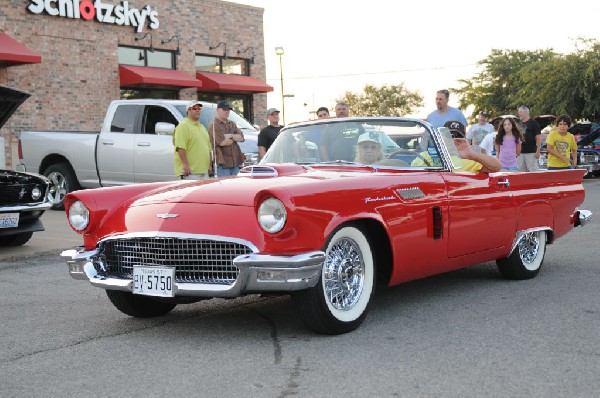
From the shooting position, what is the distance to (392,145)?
581 centimetres

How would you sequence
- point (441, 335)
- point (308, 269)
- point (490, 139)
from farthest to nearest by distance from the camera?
1. point (490, 139)
2. point (441, 335)
3. point (308, 269)

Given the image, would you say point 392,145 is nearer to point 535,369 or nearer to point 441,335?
point 441,335

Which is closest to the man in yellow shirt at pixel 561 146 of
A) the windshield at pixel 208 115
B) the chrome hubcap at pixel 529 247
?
the windshield at pixel 208 115

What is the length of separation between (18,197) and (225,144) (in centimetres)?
259

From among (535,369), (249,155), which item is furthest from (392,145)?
(249,155)

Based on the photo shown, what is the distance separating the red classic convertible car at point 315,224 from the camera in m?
4.47

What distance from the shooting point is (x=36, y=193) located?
940 centimetres

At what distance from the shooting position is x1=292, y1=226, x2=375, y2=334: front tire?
179 inches

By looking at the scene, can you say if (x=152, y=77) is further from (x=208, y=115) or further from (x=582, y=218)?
(x=582, y=218)

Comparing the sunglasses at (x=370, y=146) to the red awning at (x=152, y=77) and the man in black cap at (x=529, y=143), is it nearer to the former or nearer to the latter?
the man in black cap at (x=529, y=143)

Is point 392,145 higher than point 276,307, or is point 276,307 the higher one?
point 392,145

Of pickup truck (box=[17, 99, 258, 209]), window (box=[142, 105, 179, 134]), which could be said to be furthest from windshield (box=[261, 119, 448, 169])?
window (box=[142, 105, 179, 134])

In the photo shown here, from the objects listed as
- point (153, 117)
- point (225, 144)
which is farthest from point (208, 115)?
point (225, 144)

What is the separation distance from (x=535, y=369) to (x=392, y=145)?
92.1 inches
